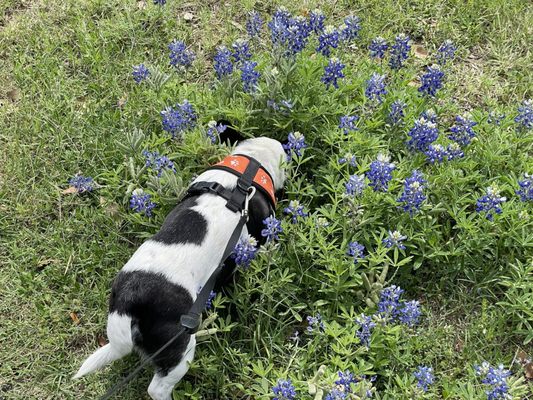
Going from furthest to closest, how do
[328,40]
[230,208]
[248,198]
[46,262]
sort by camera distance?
[328,40], [46,262], [248,198], [230,208]

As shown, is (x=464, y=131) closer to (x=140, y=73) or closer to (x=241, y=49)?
(x=241, y=49)

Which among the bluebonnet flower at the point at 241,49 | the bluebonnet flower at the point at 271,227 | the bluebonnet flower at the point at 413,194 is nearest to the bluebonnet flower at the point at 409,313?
the bluebonnet flower at the point at 413,194

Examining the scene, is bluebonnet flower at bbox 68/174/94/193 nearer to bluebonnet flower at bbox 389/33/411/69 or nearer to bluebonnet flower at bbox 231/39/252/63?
bluebonnet flower at bbox 231/39/252/63

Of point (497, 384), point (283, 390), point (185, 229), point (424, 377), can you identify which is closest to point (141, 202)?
point (185, 229)

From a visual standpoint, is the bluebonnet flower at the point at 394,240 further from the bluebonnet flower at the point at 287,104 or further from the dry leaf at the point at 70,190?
the dry leaf at the point at 70,190

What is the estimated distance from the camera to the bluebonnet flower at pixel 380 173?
3469 millimetres

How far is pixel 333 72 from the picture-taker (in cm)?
397

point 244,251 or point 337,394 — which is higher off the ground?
point 244,251

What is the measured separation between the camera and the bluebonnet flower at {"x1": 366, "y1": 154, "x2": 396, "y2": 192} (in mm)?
3469

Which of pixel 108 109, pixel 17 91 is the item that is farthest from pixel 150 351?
pixel 17 91

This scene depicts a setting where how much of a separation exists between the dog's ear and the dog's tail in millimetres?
1478

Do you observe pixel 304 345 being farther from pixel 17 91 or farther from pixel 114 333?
pixel 17 91

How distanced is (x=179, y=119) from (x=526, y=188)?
2239mm

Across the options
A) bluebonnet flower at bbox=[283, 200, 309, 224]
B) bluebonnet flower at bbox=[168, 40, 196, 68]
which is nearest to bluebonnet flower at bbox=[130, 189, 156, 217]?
bluebonnet flower at bbox=[283, 200, 309, 224]
